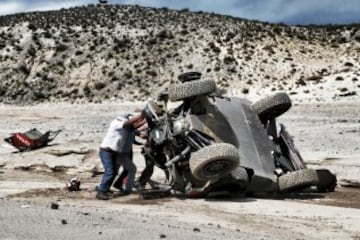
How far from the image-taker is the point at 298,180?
1177cm

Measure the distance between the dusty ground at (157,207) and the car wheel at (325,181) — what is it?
0.17 metres

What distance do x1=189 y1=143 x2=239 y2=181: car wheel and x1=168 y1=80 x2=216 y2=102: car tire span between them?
1067 mm

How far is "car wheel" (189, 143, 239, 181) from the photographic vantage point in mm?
10852

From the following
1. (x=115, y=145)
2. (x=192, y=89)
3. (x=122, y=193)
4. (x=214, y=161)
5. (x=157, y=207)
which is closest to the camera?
(x=157, y=207)

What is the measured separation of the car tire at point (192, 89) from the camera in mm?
11789

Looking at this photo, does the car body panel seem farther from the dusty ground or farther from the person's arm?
the person's arm

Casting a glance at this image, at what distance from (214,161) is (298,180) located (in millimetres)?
1665

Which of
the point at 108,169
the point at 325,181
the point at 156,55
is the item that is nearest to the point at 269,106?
the point at 325,181

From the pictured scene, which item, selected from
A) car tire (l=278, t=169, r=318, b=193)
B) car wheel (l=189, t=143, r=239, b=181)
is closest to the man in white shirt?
car wheel (l=189, t=143, r=239, b=181)

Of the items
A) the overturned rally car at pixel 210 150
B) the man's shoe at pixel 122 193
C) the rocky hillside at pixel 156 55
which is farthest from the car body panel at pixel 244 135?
the rocky hillside at pixel 156 55

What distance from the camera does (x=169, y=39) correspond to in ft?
159

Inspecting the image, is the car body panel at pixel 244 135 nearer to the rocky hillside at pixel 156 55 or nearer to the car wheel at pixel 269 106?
the car wheel at pixel 269 106

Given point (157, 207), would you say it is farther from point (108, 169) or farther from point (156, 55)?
point (156, 55)

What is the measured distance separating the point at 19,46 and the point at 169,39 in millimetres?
10233
